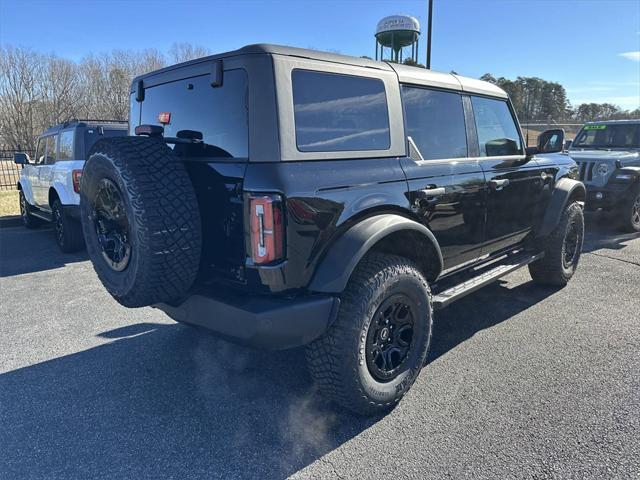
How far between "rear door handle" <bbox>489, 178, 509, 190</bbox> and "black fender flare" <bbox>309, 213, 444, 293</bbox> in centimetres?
144

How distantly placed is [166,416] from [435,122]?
2686 millimetres

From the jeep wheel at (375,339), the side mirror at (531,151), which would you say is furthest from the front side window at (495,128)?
the jeep wheel at (375,339)

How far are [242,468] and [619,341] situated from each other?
125 inches

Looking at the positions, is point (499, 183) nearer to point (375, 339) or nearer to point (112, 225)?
point (375, 339)

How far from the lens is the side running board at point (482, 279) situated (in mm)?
3201

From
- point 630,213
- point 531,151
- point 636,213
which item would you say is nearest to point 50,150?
point 531,151

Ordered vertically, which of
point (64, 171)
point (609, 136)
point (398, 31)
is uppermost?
point (398, 31)

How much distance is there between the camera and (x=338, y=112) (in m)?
2.60

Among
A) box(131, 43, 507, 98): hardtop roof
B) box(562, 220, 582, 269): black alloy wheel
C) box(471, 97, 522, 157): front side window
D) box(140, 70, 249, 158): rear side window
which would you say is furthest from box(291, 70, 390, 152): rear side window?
box(562, 220, 582, 269): black alloy wheel

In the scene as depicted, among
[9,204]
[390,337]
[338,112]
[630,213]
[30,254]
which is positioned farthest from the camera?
[9,204]

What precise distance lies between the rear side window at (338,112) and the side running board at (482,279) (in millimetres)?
1159

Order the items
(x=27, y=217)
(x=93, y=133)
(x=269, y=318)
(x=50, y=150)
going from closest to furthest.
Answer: (x=269, y=318)
(x=93, y=133)
(x=50, y=150)
(x=27, y=217)

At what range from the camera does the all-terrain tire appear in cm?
765

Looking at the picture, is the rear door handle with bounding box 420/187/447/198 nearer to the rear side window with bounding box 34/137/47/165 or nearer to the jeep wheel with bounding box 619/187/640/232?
the jeep wheel with bounding box 619/187/640/232
